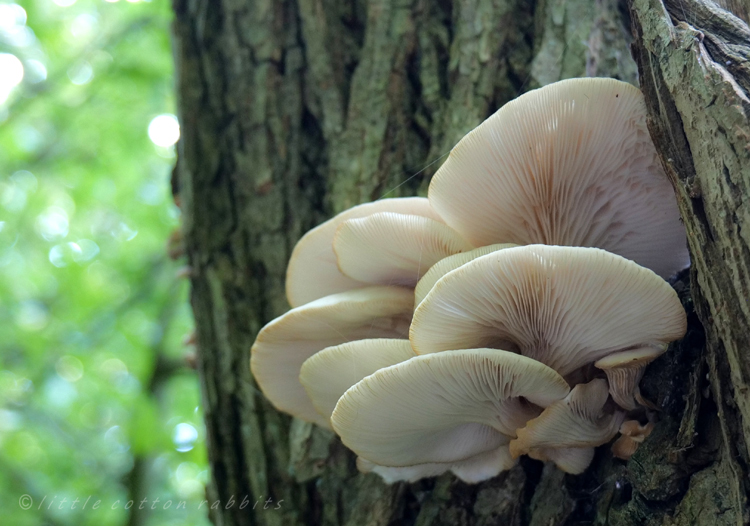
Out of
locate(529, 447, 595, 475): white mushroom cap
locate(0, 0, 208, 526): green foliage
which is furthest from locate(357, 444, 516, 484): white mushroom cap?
locate(0, 0, 208, 526): green foliage

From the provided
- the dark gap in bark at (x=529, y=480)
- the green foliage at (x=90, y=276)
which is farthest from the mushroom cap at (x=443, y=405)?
the green foliage at (x=90, y=276)

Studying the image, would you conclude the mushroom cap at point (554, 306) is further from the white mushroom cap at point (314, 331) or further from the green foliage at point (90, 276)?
the green foliage at point (90, 276)

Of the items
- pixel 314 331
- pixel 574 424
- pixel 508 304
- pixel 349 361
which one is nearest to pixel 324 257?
pixel 314 331

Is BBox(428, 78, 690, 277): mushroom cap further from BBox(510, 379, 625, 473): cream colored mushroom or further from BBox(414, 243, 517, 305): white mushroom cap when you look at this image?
BBox(510, 379, 625, 473): cream colored mushroom

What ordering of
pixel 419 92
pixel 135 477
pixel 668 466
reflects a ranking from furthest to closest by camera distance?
pixel 135 477, pixel 419 92, pixel 668 466

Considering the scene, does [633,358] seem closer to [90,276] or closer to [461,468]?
[461,468]

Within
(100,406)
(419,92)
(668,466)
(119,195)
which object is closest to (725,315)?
(668,466)

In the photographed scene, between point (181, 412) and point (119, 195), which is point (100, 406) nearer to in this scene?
point (181, 412)
